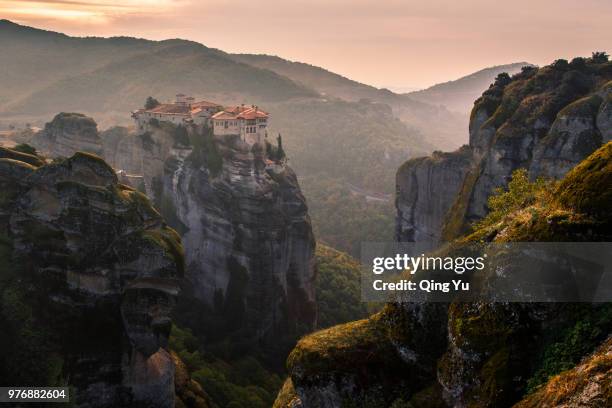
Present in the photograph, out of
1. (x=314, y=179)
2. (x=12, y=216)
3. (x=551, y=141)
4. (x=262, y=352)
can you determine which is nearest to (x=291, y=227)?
(x=262, y=352)

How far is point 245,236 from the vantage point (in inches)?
2992

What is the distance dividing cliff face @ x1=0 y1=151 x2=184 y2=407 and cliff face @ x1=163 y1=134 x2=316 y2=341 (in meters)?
32.9

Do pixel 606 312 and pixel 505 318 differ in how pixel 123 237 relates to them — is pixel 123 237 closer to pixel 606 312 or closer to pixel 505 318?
pixel 505 318

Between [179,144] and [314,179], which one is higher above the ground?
[179,144]

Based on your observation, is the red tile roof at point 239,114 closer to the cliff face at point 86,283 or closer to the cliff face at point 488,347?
the cliff face at point 86,283

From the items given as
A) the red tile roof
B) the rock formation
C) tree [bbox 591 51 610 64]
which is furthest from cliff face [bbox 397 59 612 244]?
the rock formation

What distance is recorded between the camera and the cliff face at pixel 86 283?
127 ft

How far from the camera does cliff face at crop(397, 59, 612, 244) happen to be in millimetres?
49688

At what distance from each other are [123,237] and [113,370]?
31.6 ft

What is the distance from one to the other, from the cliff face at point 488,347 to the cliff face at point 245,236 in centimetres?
5399

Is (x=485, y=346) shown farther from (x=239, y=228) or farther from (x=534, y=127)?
(x=239, y=228)

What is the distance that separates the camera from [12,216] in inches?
1598

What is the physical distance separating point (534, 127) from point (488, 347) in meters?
44.4

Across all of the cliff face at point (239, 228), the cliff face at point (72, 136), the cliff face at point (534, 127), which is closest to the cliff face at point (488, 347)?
the cliff face at point (534, 127)
